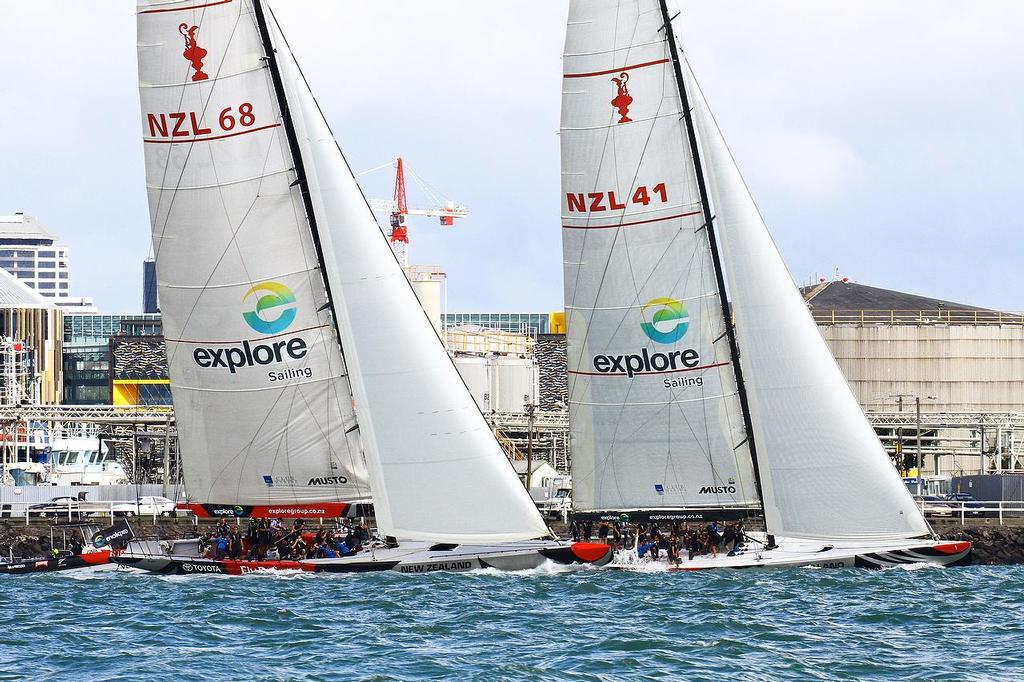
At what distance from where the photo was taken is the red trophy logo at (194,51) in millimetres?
36750

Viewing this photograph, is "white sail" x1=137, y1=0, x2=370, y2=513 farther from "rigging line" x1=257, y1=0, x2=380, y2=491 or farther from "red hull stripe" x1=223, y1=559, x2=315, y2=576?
"red hull stripe" x1=223, y1=559, x2=315, y2=576

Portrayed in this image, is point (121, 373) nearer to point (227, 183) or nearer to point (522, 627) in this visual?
point (227, 183)

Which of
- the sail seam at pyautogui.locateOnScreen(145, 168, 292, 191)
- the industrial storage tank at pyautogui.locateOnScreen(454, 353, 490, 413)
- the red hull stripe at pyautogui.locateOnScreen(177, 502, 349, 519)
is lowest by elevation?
the red hull stripe at pyautogui.locateOnScreen(177, 502, 349, 519)

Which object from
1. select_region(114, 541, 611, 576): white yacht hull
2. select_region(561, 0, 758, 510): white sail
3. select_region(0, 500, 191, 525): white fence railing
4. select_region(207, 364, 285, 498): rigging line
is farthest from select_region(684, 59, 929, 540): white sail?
select_region(0, 500, 191, 525): white fence railing

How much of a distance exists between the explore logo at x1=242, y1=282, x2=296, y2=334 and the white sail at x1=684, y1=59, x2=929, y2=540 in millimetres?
9611

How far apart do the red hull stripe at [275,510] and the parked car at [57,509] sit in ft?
76.7

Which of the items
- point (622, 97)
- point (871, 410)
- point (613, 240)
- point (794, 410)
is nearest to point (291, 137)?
→ point (622, 97)

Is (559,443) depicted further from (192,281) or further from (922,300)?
(192,281)

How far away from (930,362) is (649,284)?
231 ft

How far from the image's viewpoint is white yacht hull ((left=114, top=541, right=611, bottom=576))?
3659 cm

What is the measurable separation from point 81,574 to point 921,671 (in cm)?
2217

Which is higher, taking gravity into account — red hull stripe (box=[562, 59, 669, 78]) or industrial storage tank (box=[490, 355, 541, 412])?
red hull stripe (box=[562, 59, 669, 78])

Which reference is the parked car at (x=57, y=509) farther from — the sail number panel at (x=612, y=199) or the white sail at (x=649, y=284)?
the sail number panel at (x=612, y=199)

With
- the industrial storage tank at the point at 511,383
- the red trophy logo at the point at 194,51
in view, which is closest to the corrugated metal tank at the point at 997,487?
the red trophy logo at the point at 194,51
